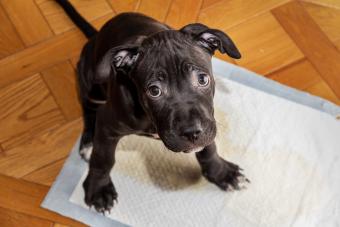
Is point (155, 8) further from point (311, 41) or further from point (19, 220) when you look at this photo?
point (19, 220)

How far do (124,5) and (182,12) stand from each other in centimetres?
29

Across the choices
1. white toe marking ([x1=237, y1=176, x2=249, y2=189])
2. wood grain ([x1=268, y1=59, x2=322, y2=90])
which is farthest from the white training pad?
wood grain ([x1=268, y1=59, x2=322, y2=90])

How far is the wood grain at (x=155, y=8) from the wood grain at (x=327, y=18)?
68cm

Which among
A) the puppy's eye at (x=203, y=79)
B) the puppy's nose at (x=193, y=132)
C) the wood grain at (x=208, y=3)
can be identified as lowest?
the wood grain at (x=208, y=3)

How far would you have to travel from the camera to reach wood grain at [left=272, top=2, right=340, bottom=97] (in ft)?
7.70

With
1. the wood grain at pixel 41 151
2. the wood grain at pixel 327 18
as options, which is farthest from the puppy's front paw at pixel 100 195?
the wood grain at pixel 327 18

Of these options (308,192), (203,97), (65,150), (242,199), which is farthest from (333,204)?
(65,150)

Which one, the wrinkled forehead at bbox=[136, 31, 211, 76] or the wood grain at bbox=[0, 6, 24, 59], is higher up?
the wrinkled forehead at bbox=[136, 31, 211, 76]

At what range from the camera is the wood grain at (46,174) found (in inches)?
85.4

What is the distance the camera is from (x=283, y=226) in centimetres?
203

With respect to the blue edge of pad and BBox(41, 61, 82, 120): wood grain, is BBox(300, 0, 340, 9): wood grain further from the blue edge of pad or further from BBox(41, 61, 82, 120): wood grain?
BBox(41, 61, 82, 120): wood grain

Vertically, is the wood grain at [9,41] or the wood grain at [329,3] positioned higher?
the wood grain at [329,3]

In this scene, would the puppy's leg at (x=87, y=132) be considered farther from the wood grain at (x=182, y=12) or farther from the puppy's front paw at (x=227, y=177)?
the wood grain at (x=182, y=12)

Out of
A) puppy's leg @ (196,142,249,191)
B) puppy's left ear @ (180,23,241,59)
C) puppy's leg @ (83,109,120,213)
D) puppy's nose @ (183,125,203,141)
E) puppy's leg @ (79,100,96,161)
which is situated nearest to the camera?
puppy's nose @ (183,125,203,141)
